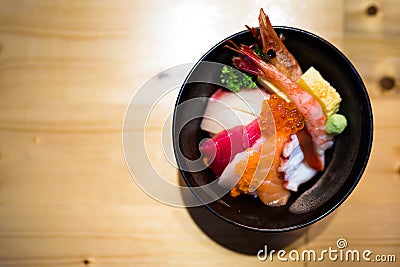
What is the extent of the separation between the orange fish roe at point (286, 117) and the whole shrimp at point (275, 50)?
79mm

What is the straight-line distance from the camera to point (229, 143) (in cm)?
107

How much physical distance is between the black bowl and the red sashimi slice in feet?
0.11

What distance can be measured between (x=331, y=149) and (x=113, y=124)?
554 millimetres

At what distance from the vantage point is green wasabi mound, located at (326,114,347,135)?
42.1 inches

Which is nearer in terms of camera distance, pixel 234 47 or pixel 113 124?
pixel 234 47

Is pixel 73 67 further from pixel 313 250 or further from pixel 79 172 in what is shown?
pixel 313 250

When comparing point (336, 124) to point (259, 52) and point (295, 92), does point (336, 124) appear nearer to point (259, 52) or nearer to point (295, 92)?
point (295, 92)

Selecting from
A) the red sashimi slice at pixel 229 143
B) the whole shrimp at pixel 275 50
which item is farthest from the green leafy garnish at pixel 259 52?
the red sashimi slice at pixel 229 143

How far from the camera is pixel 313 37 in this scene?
1.04 m

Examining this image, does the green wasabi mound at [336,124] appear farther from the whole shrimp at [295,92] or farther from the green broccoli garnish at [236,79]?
the green broccoli garnish at [236,79]

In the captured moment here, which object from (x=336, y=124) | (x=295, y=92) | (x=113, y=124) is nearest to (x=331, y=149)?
(x=336, y=124)

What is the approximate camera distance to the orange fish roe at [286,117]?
40.6 inches

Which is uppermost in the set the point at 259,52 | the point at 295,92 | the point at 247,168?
the point at 259,52

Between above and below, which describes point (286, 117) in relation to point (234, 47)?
below
